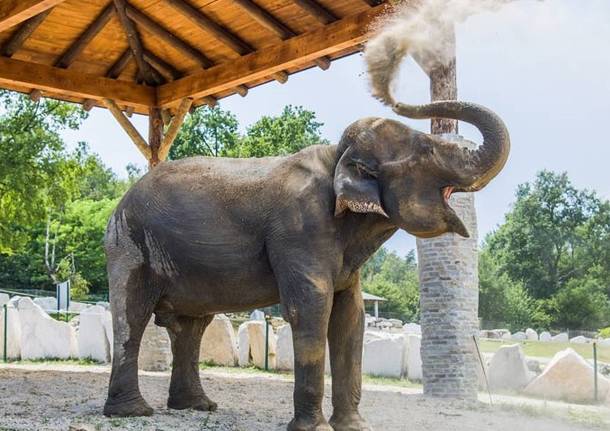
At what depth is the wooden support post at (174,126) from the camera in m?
11.5

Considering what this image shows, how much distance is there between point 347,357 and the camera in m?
6.17

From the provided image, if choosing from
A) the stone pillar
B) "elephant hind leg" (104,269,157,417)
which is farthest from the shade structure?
"elephant hind leg" (104,269,157,417)

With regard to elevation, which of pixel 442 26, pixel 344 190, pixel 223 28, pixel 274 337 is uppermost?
pixel 223 28

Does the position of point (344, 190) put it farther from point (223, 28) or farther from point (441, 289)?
point (223, 28)

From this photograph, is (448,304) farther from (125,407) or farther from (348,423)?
(125,407)

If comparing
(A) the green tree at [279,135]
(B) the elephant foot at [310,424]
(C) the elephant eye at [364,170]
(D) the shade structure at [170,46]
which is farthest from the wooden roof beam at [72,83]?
(A) the green tree at [279,135]

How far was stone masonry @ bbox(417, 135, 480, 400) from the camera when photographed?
992 centimetres

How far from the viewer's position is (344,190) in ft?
18.4

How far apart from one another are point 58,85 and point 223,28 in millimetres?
2184

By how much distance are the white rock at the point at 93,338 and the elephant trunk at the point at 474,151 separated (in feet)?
33.6

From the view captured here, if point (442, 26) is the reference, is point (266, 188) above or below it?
below

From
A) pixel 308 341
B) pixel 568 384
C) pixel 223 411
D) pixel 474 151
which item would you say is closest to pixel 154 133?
pixel 223 411

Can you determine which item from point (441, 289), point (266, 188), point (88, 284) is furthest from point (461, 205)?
point (88, 284)

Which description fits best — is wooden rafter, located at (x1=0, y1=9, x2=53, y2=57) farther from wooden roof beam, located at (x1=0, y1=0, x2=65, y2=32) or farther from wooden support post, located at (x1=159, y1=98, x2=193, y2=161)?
wooden roof beam, located at (x1=0, y1=0, x2=65, y2=32)
